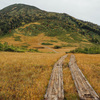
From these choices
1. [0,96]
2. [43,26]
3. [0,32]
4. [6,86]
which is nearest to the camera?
[0,96]

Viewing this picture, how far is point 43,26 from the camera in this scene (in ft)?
436

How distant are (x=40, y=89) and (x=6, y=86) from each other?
2.23 metres

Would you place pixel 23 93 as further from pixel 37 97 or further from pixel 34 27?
pixel 34 27

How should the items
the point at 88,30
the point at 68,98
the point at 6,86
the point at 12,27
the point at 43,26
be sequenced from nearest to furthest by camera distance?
the point at 68,98 → the point at 6,86 → the point at 12,27 → the point at 43,26 → the point at 88,30

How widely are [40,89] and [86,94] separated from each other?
8.01 feet

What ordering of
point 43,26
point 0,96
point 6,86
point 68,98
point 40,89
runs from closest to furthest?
1. point 68,98
2. point 0,96
3. point 40,89
4. point 6,86
5. point 43,26

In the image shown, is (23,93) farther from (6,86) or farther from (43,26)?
(43,26)

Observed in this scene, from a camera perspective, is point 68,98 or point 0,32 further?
point 0,32

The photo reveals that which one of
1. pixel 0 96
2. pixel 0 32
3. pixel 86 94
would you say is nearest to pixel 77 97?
pixel 86 94

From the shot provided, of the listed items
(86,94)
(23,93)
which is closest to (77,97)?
(86,94)

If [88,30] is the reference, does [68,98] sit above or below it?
below

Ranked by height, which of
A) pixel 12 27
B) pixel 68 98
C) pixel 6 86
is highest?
pixel 12 27

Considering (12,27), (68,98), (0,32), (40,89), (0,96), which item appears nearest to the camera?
(68,98)

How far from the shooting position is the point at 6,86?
14.8ft
